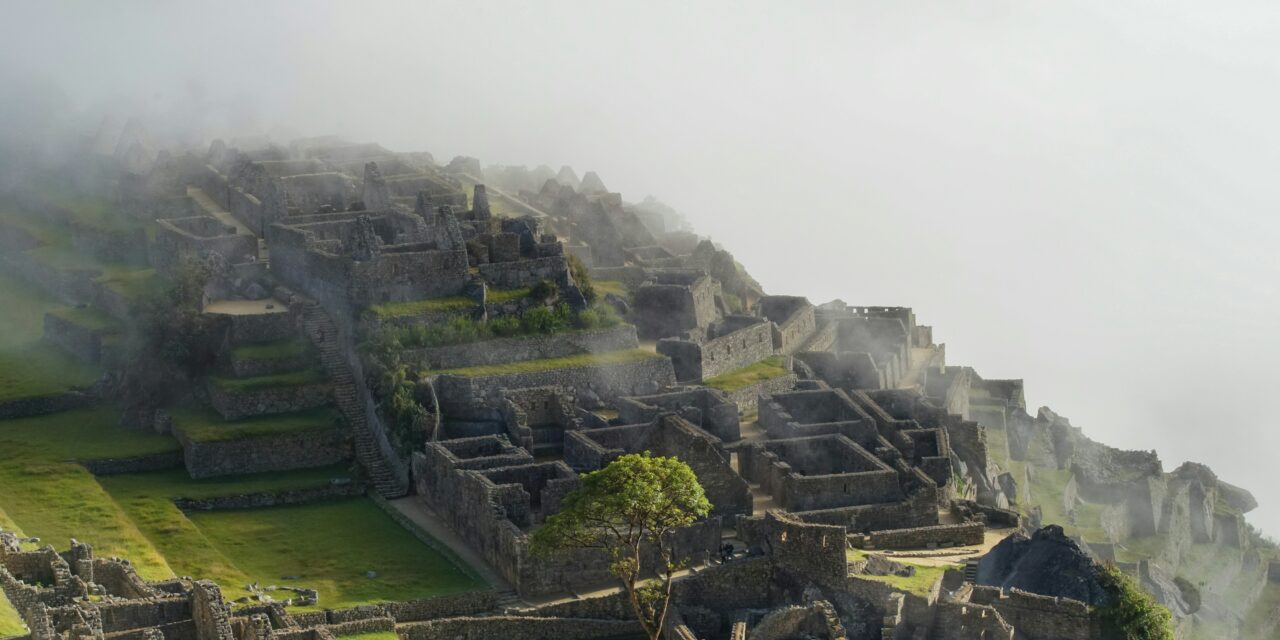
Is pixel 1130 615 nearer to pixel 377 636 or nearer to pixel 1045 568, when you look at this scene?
pixel 1045 568

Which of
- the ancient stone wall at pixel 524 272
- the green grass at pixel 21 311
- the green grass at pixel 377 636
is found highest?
the ancient stone wall at pixel 524 272

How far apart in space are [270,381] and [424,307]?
6.14 meters

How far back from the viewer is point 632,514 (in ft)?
214

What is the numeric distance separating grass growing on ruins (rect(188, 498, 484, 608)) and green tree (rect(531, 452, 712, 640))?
12.2 feet

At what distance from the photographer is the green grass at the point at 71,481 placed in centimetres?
6956

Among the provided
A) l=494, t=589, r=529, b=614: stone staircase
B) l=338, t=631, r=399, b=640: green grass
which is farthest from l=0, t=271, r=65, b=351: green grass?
l=338, t=631, r=399, b=640: green grass

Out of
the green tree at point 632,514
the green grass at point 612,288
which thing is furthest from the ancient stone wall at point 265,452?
the green grass at point 612,288

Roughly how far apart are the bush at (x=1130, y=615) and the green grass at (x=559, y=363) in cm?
2267

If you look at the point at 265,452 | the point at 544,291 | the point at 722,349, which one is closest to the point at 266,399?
the point at 265,452

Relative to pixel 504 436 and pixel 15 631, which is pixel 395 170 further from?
pixel 15 631

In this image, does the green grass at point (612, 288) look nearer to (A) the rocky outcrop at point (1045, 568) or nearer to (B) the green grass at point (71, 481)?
(B) the green grass at point (71, 481)

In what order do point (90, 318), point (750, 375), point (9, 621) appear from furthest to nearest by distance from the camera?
point (90, 318), point (750, 375), point (9, 621)

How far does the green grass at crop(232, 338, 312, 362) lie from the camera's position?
81.6m

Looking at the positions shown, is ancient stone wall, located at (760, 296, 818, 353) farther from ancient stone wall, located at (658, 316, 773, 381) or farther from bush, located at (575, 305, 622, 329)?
bush, located at (575, 305, 622, 329)
